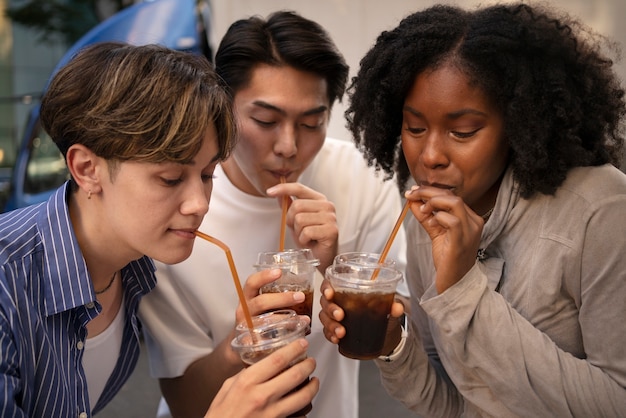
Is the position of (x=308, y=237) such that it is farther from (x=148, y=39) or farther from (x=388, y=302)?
(x=148, y=39)

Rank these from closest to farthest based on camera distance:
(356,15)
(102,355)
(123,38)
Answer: (102,355), (356,15), (123,38)

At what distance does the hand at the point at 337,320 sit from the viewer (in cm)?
161

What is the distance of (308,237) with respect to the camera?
2.03m

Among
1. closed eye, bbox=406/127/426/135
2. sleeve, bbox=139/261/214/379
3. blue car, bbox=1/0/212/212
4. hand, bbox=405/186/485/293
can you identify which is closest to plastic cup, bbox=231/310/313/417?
hand, bbox=405/186/485/293

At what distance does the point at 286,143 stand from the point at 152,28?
399 centimetres

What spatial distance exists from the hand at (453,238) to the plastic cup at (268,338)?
349 millimetres

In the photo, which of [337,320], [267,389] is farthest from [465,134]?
[267,389]

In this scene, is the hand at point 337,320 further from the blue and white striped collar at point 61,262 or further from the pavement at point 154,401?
the pavement at point 154,401

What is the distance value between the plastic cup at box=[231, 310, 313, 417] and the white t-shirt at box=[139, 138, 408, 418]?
70cm

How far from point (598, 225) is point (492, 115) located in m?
0.36

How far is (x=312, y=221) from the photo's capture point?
204 cm

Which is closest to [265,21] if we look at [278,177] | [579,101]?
[278,177]

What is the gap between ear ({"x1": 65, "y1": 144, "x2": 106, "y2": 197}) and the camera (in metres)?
1.62

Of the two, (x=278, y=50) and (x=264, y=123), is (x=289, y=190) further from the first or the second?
(x=278, y=50)
